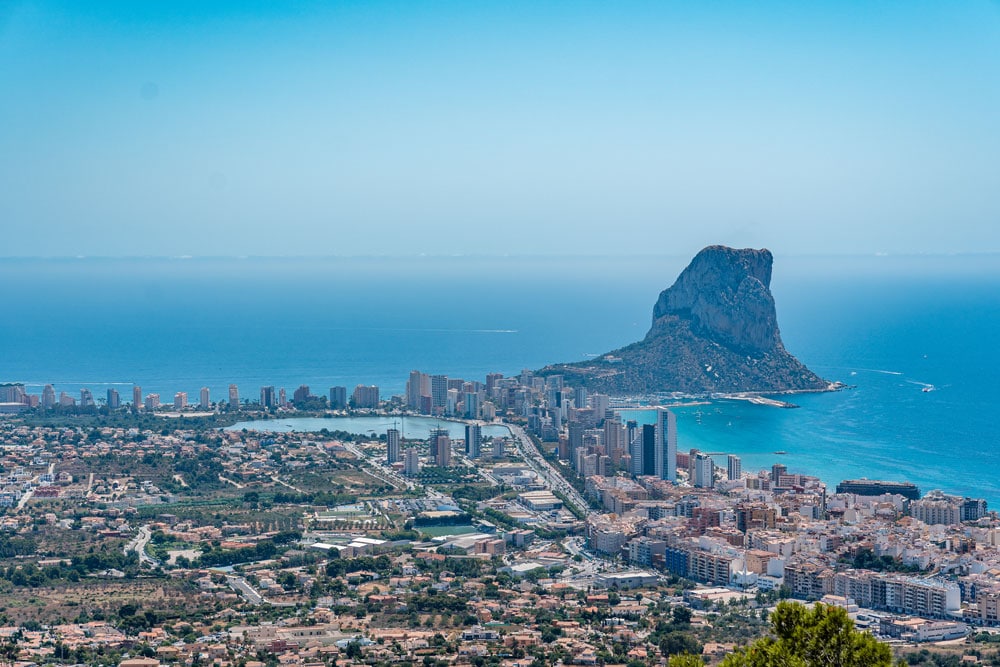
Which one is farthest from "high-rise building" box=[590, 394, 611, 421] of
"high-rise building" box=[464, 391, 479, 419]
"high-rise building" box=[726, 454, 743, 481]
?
"high-rise building" box=[726, 454, 743, 481]

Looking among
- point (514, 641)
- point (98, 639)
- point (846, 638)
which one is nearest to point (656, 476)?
point (514, 641)

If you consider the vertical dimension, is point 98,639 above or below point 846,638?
below

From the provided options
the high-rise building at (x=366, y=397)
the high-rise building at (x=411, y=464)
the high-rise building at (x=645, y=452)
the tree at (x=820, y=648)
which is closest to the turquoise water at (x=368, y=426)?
the high-rise building at (x=366, y=397)

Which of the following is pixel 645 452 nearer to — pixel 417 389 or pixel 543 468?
pixel 543 468

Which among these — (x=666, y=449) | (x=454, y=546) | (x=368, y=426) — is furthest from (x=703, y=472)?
(x=368, y=426)

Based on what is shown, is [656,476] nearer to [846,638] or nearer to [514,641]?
[514,641]

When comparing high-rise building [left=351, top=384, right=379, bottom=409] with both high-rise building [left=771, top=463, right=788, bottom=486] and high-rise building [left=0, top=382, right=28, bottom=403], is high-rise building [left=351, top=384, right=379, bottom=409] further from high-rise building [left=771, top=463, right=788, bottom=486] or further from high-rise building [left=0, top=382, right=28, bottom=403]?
high-rise building [left=771, top=463, right=788, bottom=486]
